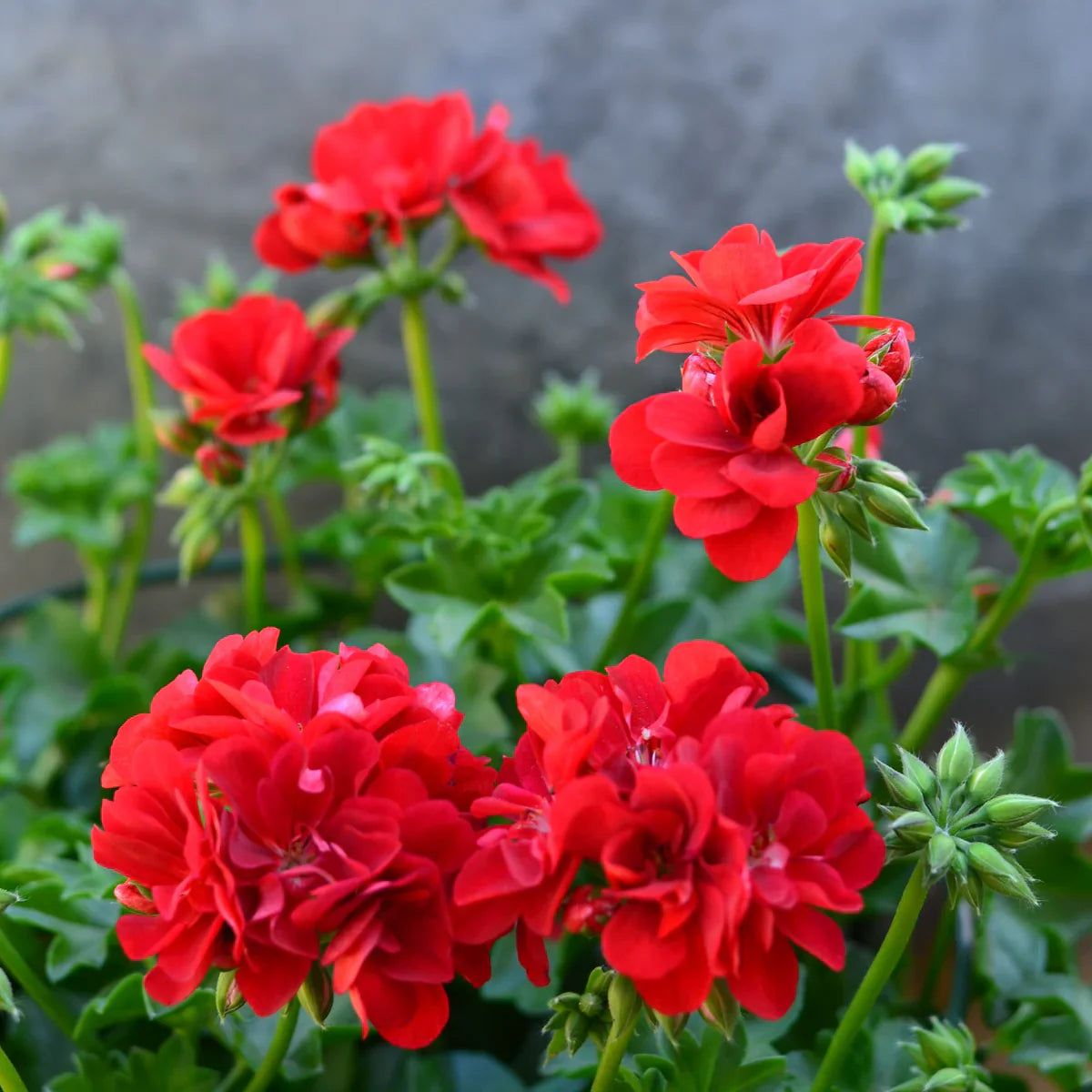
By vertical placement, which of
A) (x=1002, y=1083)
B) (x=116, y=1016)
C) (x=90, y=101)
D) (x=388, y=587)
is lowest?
(x=1002, y=1083)

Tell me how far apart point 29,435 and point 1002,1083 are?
0.95 metres

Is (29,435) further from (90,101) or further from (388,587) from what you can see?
(388,587)

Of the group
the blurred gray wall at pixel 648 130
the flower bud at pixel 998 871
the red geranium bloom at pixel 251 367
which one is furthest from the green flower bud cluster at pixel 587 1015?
the blurred gray wall at pixel 648 130

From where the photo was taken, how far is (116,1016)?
0.51 meters

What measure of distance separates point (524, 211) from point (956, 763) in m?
0.41

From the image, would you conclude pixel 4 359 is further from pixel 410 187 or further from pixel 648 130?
pixel 648 130

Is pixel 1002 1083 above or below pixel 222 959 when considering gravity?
below

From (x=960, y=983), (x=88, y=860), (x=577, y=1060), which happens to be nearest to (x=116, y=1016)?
(x=88, y=860)

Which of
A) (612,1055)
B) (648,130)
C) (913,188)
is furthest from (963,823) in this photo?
(648,130)

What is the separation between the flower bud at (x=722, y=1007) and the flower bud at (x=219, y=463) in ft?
1.36

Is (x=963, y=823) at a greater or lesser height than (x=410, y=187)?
lesser

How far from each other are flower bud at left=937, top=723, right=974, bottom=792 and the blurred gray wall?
0.69 metres

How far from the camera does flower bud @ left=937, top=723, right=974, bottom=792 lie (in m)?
0.39

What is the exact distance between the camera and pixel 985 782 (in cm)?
38
